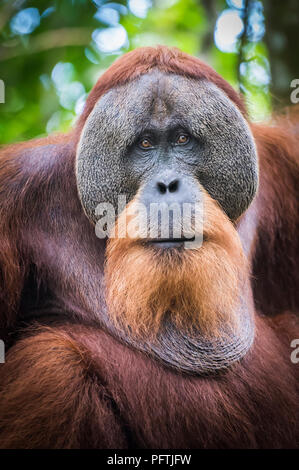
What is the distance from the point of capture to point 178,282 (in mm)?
2172

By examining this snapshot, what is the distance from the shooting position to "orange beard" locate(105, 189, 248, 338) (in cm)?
217

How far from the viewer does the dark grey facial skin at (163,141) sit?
2.31 metres

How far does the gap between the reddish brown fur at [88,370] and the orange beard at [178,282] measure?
176 millimetres

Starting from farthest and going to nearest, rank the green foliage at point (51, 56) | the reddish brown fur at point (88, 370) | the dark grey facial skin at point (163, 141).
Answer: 1. the green foliage at point (51, 56)
2. the dark grey facial skin at point (163, 141)
3. the reddish brown fur at point (88, 370)

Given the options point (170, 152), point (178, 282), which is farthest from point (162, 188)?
point (178, 282)

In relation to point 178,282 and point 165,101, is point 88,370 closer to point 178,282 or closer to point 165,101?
point 178,282

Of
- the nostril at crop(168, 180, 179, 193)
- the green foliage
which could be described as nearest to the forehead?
the nostril at crop(168, 180, 179, 193)

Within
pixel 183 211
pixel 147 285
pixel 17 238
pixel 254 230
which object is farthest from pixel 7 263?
pixel 254 230

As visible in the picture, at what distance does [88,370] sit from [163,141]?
38.5 inches

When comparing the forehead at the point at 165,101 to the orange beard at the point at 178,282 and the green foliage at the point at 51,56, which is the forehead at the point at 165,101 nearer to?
the orange beard at the point at 178,282

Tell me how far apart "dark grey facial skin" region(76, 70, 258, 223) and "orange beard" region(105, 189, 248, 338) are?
0.14 metres

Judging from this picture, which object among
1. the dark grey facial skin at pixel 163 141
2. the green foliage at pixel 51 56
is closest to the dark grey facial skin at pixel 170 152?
the dark grey facial skin at pixel 163 141

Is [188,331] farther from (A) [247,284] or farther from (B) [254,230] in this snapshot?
(B) [254,230]

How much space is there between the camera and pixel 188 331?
2.32 m
